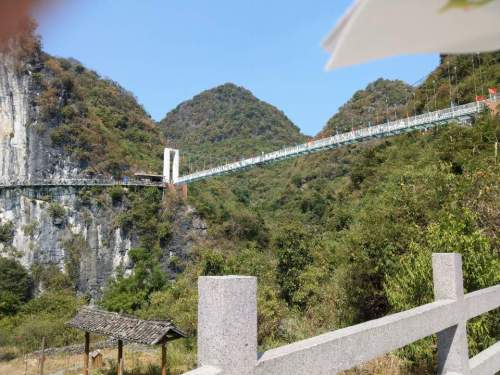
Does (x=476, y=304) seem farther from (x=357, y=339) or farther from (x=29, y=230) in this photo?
(x=29, y=230)

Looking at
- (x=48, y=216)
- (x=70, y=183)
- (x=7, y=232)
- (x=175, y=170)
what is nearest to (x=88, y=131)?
(x=70, y=183)

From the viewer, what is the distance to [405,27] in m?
1.01

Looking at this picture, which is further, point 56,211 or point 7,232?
point 56,211

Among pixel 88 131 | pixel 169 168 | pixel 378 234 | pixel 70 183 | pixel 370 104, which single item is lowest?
pixel 378 234

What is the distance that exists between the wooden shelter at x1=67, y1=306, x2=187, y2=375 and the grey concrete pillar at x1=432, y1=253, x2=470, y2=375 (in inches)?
219

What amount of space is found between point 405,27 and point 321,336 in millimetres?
1059

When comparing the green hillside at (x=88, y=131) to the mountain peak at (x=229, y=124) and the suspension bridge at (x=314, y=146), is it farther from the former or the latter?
the mountain peak at (x=229, y=124)

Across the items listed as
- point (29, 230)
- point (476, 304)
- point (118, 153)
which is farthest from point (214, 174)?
point (476, 304)

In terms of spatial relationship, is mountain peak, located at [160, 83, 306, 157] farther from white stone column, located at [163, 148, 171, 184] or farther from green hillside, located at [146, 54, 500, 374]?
green hillside, located at [146, 54, 500, 374]

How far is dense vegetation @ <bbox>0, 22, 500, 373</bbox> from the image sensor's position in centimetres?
487

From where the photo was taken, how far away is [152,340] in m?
6.96

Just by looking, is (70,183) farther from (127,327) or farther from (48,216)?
(127,327)

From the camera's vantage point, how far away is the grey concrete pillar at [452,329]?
215cm

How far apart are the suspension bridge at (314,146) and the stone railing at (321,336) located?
15.7 meters
